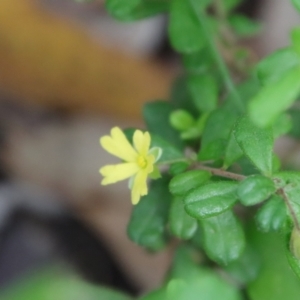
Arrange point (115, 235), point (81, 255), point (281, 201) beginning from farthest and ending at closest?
point (115, 235) < point (81, 255) < point (281, 201)

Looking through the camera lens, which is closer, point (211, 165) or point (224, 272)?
point (211, 165)

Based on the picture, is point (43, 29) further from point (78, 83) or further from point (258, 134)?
point (258, 134)

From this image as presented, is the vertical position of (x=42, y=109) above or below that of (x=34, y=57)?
below

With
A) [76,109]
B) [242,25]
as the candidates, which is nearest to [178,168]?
[242,25]

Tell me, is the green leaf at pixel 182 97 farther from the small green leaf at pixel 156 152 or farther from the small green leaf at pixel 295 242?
the small green leaf at pixel 295 242

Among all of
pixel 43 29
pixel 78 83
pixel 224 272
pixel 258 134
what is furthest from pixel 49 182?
pixel 258 134

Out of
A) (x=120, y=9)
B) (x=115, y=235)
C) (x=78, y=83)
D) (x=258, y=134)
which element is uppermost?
(x=120, y=9)

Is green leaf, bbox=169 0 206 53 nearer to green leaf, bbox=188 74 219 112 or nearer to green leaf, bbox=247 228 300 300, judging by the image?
green leaf, bbox=188 74 219 112

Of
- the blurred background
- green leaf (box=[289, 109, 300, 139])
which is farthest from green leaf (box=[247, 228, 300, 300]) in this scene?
the blurred background
